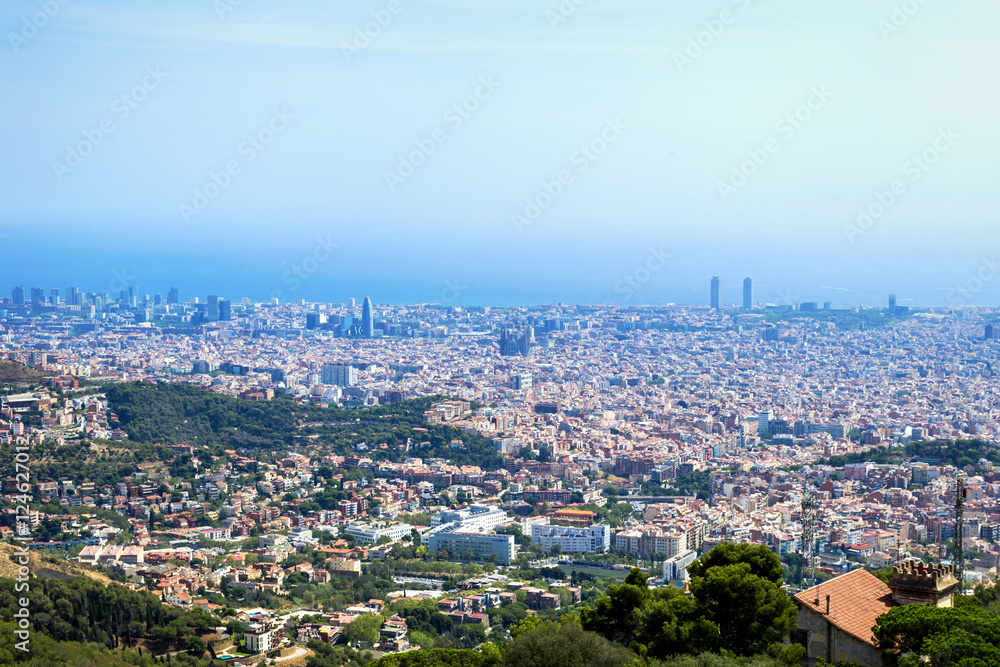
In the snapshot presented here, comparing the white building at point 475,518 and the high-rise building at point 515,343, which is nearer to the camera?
the white building at point 475,518

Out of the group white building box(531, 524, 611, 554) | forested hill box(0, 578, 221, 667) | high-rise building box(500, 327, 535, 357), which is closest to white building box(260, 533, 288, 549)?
white building box(531, 524, 611, 554)

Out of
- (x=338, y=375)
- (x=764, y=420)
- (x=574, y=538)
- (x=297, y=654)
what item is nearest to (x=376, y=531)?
(x=574, y=538)

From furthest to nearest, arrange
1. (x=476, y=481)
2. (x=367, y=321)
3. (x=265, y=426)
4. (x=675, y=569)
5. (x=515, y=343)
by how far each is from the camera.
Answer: (x=367, y=321)
(x=515, y=343)
(x=265, y=426)
(x=476, y=481)
(x=675, y=569)

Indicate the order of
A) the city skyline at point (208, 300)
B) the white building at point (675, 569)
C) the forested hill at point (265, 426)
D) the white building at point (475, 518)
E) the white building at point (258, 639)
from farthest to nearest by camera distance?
the city skyline at point (208, 300) < the forested hill at point (265, 426) < the white building at point (475, 518) < the white building at point (675, 569) < the white building at point (258, 639)

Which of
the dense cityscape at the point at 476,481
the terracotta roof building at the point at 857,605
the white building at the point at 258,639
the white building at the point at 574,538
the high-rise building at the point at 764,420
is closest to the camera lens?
the terracotta roof building at the point at 857,605

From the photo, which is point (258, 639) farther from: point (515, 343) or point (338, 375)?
point (515, 343)

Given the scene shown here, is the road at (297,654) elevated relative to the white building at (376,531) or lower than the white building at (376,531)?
elevated

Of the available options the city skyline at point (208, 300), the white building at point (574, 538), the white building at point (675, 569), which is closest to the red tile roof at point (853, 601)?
the white building at point (675, 569)

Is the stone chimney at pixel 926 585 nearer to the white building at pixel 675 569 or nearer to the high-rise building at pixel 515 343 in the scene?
the white building at pixel 675 569
